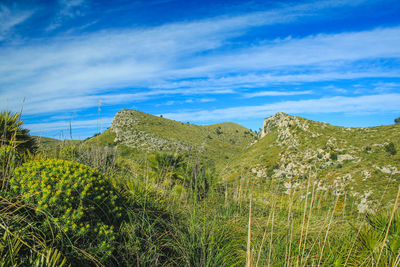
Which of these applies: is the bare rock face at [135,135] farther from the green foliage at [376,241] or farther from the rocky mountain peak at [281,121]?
the green foliage at [376,241]

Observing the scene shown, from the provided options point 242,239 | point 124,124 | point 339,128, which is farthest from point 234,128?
point 242,239

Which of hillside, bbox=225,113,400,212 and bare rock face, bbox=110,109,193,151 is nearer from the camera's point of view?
hillside, bbox=225,113,400,212

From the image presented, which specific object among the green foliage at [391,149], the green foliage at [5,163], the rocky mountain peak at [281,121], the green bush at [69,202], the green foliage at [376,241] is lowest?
the green foliage at [376,241]

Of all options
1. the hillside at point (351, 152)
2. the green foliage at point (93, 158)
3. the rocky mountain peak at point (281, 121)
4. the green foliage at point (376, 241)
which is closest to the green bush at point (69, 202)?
the green foliage at point (93, 158)

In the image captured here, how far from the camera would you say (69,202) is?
253cm

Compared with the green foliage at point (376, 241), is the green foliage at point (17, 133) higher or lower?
higher

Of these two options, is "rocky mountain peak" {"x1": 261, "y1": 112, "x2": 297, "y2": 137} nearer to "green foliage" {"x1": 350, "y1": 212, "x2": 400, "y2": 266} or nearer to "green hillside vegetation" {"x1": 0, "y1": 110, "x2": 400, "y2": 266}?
"green foliage" {"x1": 350, "y1": 212, "x2": 400, "y2": 266}

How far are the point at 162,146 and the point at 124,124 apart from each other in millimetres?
19005

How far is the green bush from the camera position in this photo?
241cm

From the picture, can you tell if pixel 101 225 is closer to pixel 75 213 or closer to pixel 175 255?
pixel 75 213

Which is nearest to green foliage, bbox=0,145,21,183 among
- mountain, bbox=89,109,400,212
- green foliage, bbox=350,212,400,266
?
mountain, bbox=89,109,400,212

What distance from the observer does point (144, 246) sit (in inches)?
118

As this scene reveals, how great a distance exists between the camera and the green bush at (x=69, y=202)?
7.91ft

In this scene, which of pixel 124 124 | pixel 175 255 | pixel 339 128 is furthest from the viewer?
pixel 124 124
